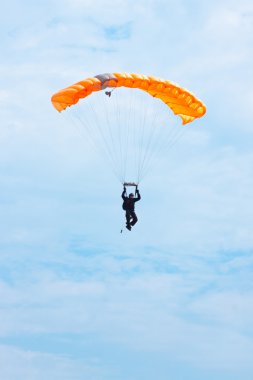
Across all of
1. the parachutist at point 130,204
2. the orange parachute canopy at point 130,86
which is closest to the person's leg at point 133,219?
the parachutist at point 130,204

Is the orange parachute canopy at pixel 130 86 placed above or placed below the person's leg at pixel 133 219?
above

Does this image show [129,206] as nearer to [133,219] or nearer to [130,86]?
[133,219]

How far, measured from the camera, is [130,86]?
198ft

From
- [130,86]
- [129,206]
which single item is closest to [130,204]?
[129,206]

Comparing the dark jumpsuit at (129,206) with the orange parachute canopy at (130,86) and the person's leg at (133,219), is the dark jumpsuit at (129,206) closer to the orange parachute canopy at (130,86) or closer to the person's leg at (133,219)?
the person's leg at (133,219)

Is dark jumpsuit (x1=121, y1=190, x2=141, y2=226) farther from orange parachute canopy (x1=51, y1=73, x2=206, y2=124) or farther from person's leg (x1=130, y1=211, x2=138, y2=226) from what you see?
orange parachute canopy (x1=51, y1=73, x2=206, y2=124)

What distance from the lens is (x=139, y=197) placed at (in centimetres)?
6116

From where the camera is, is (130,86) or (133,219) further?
(133,219)

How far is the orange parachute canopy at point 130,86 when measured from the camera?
59188mm

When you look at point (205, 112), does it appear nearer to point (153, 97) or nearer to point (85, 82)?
point (153, 97)

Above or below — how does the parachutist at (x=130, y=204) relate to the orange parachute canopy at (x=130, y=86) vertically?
below

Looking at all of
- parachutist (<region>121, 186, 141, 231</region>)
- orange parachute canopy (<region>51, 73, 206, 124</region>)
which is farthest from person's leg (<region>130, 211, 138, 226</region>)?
orange parachute canopy (<region>51, 73, 206, 124</region>)

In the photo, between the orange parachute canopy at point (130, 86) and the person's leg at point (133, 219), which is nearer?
the orange parachute canopy at point (130, 86)

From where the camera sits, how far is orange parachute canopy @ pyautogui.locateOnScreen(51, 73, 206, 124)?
5919cm
